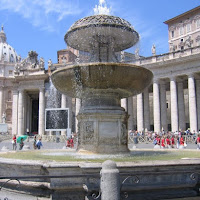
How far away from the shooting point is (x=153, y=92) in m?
43.6

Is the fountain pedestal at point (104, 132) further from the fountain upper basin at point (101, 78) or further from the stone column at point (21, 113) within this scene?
the stone column at point (21, 113)

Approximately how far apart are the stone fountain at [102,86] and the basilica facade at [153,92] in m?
12.3

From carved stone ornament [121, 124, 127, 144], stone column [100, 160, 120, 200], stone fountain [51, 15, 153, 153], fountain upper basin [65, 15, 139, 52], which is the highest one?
fountain upper basin [65, 15, 139, 52]

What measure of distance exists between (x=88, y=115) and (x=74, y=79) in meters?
1.35

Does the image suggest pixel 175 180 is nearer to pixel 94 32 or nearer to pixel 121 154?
pixel 121 154

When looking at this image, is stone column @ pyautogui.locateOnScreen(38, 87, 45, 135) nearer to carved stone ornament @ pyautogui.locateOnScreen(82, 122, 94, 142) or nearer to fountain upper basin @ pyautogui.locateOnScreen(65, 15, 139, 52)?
fountain upper basin @ pyautogui.locateOnScreen(65, 15, 139, 52)

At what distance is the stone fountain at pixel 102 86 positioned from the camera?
9.09 meters

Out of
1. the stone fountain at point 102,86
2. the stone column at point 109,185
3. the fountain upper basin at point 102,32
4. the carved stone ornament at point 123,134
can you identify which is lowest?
the stone column at point 109,185

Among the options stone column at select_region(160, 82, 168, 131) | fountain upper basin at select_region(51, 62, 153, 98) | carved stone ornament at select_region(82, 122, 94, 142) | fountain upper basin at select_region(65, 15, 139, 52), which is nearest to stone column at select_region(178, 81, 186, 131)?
stone column at select_region(160, 82, 168, 131)

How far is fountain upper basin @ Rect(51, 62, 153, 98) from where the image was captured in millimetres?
8922

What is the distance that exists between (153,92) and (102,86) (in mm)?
34947

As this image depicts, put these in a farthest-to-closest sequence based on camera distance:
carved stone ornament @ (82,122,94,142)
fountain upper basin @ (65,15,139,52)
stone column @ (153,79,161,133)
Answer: stone column @ (153,79,161,133) → fountain upper basin @ (65,15,139,52) → carved stone ornament @ (82,122,94,142)

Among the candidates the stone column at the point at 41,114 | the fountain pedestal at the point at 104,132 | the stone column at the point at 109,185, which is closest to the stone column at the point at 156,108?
the stone column at the point at 41,114

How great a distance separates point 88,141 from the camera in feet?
31.8
